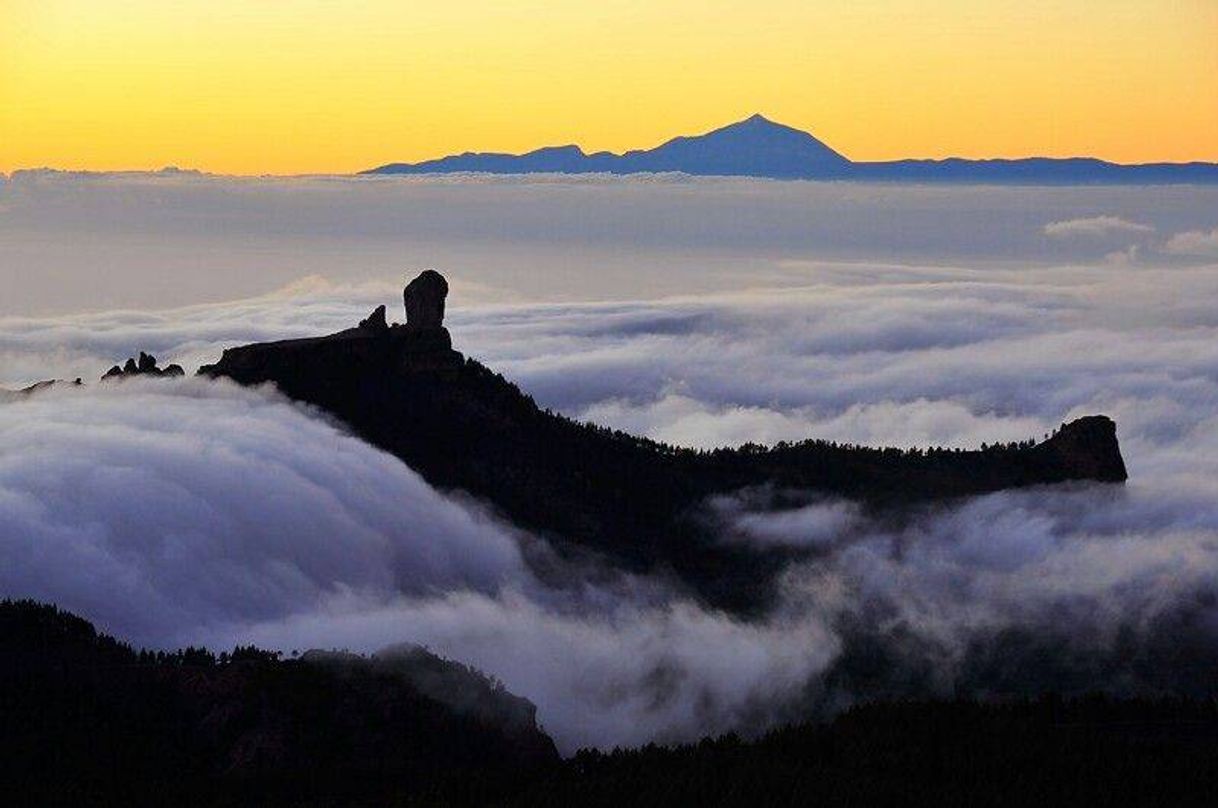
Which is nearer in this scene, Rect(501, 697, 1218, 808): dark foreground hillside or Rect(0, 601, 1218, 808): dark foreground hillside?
Rect(501, 697, 1218, 808): dark foreground hillside

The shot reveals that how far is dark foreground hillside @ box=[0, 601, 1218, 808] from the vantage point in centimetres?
11069

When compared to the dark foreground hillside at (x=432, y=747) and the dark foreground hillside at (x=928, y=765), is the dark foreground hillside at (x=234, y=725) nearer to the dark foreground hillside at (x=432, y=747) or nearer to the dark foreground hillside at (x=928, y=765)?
the dark foreground hillside at (x=432, y=747)

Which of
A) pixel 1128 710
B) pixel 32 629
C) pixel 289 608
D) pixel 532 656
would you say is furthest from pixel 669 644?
pixel 32 629

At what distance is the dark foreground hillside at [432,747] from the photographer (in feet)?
363

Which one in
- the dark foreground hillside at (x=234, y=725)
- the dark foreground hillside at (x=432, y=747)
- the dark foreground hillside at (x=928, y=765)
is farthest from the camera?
the dark foreground hillside at (x=234, y=725)

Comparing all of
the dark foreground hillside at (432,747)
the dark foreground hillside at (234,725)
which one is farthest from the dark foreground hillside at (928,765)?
the dark foreground hillside at (234,725)

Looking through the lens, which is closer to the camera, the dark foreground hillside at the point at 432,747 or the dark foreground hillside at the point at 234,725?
the dark foreground hillside at the point at 432,747

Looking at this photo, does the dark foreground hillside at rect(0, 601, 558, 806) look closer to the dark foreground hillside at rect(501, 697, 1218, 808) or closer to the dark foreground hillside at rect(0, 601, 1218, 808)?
the dark foreground hillside at rect(0, 601, 1218, 808)

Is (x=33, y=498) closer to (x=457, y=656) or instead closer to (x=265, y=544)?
(x=265, y=544)

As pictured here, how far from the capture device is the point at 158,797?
4328 inches

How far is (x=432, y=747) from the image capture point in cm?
12594

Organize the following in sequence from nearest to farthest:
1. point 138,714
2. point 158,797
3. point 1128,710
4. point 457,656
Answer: point 158,797
point 138,714
point 1128,710
point 457,656

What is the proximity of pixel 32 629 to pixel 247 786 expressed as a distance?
25484 millimetres

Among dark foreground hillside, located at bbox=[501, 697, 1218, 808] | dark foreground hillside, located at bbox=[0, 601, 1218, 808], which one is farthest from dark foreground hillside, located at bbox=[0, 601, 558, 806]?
dark foreground hillside, located at bbox=[501, 697, 1218, 808]
